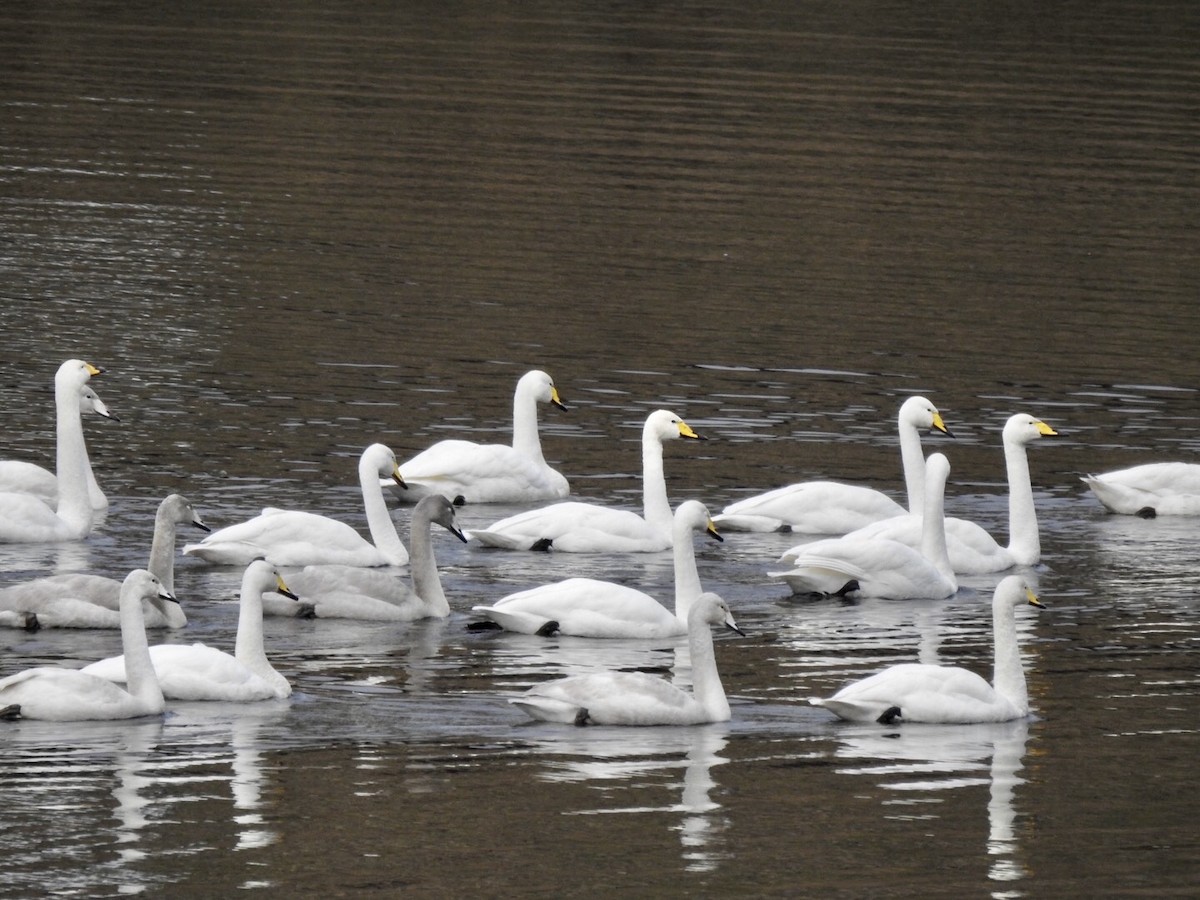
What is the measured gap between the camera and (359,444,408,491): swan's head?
19.6 meters

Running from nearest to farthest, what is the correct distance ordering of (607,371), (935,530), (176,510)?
(176,510) < (935,530) < (607,371)

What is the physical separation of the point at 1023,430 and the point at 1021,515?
2.78ft

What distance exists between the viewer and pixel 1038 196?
41.3 m

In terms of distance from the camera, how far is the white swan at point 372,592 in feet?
58.3

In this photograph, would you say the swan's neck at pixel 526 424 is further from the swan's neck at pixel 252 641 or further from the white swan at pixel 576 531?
the swan's neck at pixel 252 641

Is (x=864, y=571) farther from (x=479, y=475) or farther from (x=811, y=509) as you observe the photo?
(x=479, y=475)

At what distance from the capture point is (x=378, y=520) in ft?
64.7

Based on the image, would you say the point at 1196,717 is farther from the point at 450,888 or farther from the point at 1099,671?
the point at 450,888

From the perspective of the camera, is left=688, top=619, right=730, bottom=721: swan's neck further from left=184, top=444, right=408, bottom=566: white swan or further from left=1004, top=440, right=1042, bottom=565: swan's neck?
left=1004, top=440, right=1042, bottom=565: swan's neck

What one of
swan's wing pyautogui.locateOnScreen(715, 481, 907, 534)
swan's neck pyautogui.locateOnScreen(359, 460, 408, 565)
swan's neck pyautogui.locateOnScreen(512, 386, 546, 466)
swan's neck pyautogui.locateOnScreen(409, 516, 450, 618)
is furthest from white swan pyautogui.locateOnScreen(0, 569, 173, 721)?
swan's neck pyautogui.locateOnScreen(512, 386, 546, 466)

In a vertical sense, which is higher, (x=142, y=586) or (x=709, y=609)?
(x=142, y=586)

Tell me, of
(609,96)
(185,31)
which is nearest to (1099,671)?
(609,96)

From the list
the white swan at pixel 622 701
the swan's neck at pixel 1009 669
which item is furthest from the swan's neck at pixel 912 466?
the white swan at pixel 622 701

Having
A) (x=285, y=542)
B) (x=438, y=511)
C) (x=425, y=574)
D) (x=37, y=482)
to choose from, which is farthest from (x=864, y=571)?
(x=37, y=482)
